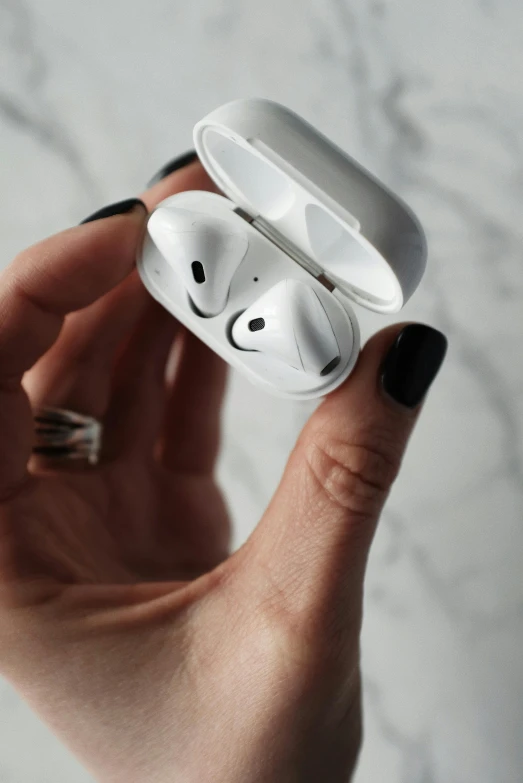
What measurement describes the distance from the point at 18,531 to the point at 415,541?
0.42 meters

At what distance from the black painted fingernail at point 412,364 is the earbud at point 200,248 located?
124 millimetres

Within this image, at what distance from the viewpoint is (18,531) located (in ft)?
1.84

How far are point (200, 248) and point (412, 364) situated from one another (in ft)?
0.54

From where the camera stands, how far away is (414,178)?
790 millimetres

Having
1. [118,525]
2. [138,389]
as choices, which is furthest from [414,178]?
[118,525]

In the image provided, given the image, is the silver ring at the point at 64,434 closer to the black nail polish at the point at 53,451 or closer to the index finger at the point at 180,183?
the black nail polish at the point at 53,451

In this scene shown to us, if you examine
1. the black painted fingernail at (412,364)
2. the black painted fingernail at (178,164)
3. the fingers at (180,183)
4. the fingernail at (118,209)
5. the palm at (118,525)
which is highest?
the fingernail at (118,209)

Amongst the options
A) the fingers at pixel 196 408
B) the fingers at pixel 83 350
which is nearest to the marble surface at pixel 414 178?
the fingers at pixel 196 408

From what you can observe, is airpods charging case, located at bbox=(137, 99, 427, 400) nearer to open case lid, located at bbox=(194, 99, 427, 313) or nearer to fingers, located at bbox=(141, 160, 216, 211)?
open case lid, located at bbox=(194, 99, 427, 313)

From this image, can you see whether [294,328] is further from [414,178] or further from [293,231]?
[414,178]

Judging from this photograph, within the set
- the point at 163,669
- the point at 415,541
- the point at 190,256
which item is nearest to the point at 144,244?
the point at 190,256

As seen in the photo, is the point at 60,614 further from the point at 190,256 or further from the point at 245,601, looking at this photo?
the point at 190,256

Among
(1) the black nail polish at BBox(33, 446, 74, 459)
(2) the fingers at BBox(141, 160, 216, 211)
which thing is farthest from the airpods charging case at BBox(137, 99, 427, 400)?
(1) the black nail polish at BBox(33, 446, 74, 459)

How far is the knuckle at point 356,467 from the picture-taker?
0.49 metres
